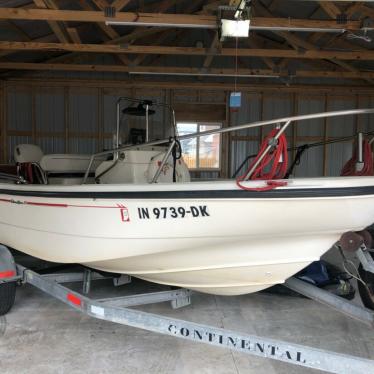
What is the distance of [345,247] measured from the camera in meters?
2.39

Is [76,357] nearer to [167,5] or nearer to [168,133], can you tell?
[168,133]

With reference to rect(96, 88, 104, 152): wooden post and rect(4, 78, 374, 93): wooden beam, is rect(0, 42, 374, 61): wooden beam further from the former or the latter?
rect(96, 88, 104, 152): wooden post

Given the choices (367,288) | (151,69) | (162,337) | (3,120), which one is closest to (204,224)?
(162,337)

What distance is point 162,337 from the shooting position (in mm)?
2932

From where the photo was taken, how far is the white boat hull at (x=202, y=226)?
7.72 ft

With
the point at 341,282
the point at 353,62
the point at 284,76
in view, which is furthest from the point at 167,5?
the point at 341,282

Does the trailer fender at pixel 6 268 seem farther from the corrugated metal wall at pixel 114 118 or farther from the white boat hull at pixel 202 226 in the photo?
the corrugated metal wall at pixel 114 118

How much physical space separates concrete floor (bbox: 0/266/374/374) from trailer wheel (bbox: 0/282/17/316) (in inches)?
3.3

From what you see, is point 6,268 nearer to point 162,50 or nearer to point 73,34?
point 73,34

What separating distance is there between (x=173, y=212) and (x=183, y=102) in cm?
758

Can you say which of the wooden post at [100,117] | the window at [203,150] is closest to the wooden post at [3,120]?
the wooden post at [100,117]

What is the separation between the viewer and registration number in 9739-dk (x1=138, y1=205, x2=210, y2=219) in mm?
2486

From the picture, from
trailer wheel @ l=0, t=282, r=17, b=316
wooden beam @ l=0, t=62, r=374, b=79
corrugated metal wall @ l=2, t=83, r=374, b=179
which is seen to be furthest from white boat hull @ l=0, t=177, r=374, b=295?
corrugated metal wall @ l=2, t=83, r=374, b=179

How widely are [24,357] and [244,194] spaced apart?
1.87m
